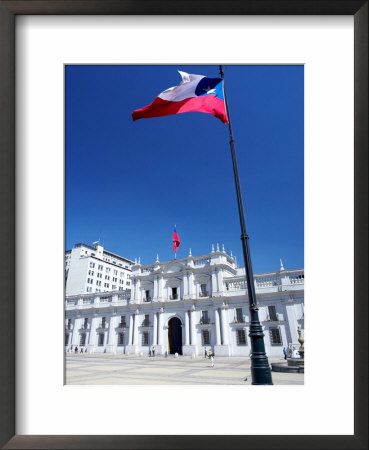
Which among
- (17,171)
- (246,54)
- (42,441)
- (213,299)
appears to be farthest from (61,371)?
(213,299)

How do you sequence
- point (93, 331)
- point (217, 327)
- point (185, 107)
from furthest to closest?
point (93, 331) → point (217, 327) → point (185, 107)

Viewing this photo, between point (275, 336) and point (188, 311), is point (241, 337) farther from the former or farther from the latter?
point (188, 311)

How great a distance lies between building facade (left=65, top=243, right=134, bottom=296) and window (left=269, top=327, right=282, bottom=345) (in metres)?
18.3

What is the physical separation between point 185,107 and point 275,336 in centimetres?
2096

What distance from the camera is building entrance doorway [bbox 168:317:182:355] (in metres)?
30.0

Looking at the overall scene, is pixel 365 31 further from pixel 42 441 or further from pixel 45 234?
pixel 42 441

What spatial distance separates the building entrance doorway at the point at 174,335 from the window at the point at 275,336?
30.7 feet

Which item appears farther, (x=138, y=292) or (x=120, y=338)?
(x=138, y=292)

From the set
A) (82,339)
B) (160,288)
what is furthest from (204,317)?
(82,339)

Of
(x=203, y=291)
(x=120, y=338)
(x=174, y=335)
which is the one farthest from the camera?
(x=120, y=338)

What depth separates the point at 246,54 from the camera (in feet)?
17.4

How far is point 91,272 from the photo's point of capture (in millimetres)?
47938

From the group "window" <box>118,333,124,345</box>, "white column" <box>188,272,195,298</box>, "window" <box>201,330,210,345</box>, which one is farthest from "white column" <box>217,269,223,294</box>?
"window" <box>118,333,124,345</box>

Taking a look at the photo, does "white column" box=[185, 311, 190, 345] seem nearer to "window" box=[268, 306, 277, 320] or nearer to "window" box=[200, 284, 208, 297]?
"window" box=[200, 284, 208, 297]
